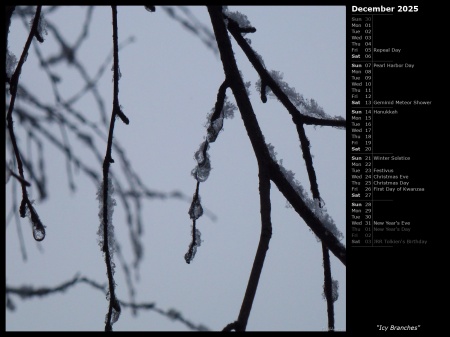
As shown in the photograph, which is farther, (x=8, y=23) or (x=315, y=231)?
(x=8, y=23)

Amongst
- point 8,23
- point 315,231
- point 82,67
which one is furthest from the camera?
point 82,67
